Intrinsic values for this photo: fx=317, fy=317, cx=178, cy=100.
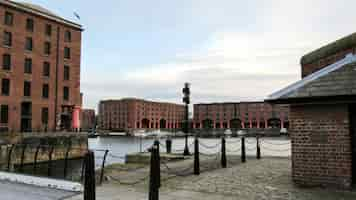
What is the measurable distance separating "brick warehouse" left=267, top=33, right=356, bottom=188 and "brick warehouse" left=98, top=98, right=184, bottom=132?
5539 inches

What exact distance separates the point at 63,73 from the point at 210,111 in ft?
390

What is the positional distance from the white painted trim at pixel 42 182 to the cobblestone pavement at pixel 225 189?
28.6 inches

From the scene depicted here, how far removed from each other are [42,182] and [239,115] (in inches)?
5814

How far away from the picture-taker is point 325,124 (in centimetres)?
840

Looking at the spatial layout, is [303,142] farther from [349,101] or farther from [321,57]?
[321,57]

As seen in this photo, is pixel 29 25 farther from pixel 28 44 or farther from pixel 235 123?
pixel 235 123

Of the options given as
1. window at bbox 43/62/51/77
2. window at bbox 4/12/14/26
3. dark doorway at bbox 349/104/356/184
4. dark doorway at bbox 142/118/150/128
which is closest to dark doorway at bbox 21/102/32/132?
window at bbox 43/62/51/77

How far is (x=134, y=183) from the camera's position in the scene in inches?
376

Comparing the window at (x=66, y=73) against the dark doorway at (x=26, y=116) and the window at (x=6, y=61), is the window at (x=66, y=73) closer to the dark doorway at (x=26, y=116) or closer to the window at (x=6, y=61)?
the dark doorway at (x=26, y=116)

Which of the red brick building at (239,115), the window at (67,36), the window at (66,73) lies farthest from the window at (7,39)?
the red brick building at (239,115)

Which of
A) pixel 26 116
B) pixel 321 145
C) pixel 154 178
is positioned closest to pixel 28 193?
pixel 154 178

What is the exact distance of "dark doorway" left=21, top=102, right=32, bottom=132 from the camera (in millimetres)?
41938

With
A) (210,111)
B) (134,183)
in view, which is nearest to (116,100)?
(210,111)

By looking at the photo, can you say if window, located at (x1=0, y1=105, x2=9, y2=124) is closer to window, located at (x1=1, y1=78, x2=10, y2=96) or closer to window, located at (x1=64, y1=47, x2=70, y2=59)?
window, located at (x1=1, y1=78, x2=10, y2=96)
